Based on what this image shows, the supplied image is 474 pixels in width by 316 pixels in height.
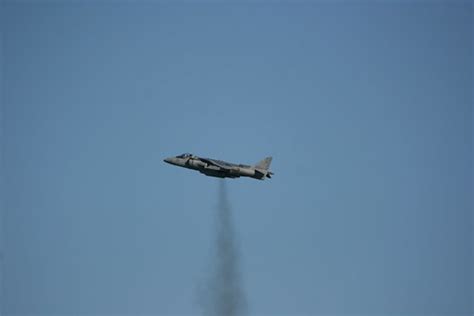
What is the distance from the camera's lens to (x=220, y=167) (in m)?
118

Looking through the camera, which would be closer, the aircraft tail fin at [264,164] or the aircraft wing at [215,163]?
the aircraft wing at [215,163]

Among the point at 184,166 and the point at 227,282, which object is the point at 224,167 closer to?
the point at 184,166

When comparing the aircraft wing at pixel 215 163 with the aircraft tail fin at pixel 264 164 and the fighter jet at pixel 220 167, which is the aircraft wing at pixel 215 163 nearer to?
the fighter jet at pixel 220 167

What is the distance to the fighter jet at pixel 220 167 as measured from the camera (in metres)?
118

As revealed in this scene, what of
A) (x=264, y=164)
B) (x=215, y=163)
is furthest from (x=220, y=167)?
(x=264, y=164)

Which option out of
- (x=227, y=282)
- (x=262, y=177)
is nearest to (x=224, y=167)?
(x=262, y=177)

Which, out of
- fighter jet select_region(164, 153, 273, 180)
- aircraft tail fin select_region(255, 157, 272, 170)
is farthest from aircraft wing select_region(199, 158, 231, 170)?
aircraft tail fin select_region(255, 157, 272, 170)

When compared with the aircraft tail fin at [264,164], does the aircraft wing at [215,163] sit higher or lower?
lower

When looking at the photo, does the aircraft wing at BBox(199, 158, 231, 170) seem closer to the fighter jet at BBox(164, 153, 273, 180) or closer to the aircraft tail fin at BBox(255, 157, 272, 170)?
the fighter jet at BBox(164, 153, 273, 180)

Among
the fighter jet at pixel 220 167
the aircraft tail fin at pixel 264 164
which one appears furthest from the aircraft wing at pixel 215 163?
the aircraft tail fin at pixel 264 164

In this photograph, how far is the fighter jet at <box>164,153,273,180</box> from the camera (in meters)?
118

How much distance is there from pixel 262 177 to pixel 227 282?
15.4m

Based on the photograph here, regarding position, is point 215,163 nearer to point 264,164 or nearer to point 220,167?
point 220,167

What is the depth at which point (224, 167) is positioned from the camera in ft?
387
